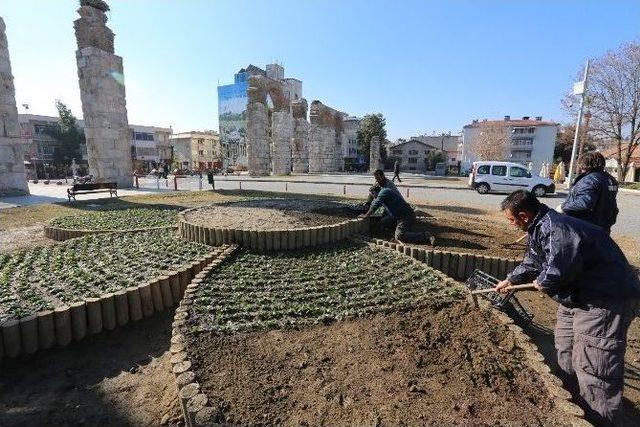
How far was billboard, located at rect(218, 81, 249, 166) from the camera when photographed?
202 ft

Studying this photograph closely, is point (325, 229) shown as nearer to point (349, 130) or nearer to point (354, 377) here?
point (354, 377)

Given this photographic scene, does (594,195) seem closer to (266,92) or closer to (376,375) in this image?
(376,375)

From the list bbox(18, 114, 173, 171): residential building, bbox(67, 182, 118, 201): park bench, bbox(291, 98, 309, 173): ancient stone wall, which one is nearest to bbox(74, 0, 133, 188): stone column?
bbox(67, 182, 118, 201): park bench

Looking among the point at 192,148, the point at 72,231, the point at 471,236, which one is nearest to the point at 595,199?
the point at 471,236

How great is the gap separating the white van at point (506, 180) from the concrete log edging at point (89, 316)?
1715 cm

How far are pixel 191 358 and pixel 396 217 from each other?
15.5ft

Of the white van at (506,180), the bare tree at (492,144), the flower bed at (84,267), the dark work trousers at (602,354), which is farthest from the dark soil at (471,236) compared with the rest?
the bare tree at (492,144)

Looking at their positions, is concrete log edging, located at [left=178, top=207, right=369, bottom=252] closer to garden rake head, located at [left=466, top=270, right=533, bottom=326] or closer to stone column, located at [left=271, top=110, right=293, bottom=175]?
garden rake head, located at [left=466, top=270, right=533, bottom=326]

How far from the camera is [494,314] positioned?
12.1 feet

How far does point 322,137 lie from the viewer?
39594 millimetres

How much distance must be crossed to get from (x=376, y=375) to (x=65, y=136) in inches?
2060

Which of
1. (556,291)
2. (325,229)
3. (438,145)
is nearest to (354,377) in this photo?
(556,291)

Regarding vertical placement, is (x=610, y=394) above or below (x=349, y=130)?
below

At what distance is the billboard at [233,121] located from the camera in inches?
2419
